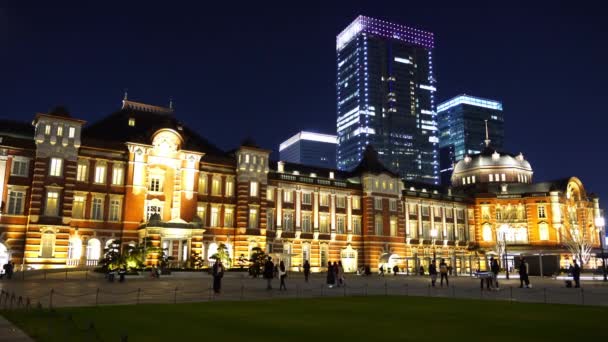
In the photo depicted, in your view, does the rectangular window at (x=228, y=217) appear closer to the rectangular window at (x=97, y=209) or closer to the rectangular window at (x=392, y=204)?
the rectangular window at (x=97, y=209)

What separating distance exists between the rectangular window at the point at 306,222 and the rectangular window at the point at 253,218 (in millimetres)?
8304

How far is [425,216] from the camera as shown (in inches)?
2889

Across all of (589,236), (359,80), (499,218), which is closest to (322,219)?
(499,218)

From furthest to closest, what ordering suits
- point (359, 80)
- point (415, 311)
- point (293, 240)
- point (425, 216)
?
point (359, 80) < point (425, 216) < point (293, 240) < point (415, 311)

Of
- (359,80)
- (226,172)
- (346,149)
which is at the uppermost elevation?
(359,80)

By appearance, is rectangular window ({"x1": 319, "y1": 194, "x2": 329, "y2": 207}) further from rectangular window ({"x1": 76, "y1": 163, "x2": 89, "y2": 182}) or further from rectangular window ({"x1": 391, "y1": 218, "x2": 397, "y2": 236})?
rectangular window ({"x1": 76, "y1": 163, "x2": 89, "y2": 182})

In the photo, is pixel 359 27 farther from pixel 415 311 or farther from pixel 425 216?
pixel 415 311

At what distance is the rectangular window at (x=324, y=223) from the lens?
208 ft

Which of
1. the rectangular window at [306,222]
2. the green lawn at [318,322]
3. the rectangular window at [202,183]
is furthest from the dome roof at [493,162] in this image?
the green lawn at [318,322]

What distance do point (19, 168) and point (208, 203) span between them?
17437 mm

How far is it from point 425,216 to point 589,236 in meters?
28.2

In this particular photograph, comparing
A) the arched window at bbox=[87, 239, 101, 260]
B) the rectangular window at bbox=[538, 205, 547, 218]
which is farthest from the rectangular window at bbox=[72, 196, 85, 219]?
the rectangular window at bbox=[538, 205, 547, 218]

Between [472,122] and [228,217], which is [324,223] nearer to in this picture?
[228,217]

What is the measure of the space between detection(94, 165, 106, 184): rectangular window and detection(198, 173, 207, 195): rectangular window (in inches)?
368
